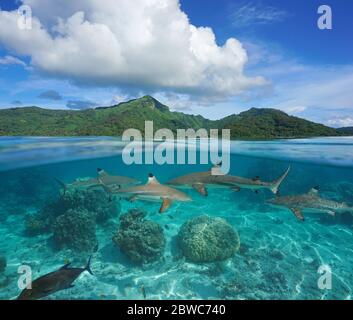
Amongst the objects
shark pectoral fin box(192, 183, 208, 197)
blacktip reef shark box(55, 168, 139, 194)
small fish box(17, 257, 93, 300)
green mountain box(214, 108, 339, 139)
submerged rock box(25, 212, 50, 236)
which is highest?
green mountain box(214, 108, 339, 139)

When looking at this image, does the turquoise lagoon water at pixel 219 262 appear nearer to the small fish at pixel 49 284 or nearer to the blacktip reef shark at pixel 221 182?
the blacktip reef shark at pixel 221 182

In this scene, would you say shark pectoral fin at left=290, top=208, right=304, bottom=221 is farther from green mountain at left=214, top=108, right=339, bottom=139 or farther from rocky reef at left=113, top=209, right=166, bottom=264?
green mountain at left=214, top=108, right=339, bottom=139

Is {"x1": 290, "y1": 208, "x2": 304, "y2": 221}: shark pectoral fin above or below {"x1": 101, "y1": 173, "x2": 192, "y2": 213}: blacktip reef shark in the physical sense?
below

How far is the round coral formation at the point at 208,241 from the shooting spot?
454 inches

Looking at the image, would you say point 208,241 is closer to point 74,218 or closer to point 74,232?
point 74,232

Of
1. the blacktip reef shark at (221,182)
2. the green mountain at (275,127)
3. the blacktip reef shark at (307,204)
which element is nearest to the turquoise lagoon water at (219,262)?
the blacktip reef shark at (307,204)

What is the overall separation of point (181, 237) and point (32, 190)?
1967 cm

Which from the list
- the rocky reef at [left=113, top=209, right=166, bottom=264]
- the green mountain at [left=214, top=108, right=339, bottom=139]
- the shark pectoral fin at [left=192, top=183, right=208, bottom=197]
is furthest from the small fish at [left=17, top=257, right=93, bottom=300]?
the green mountain at [left=214, top=108, right=339, bottom=139]

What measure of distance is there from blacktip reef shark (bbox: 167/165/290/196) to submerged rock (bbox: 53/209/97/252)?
22.1 feet

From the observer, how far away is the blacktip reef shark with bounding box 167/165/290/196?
7879 mm

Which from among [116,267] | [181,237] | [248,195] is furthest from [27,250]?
[248,195]

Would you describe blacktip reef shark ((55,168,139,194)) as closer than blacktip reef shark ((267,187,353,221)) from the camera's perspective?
No

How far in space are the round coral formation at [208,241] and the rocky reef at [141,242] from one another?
3.78 ft
